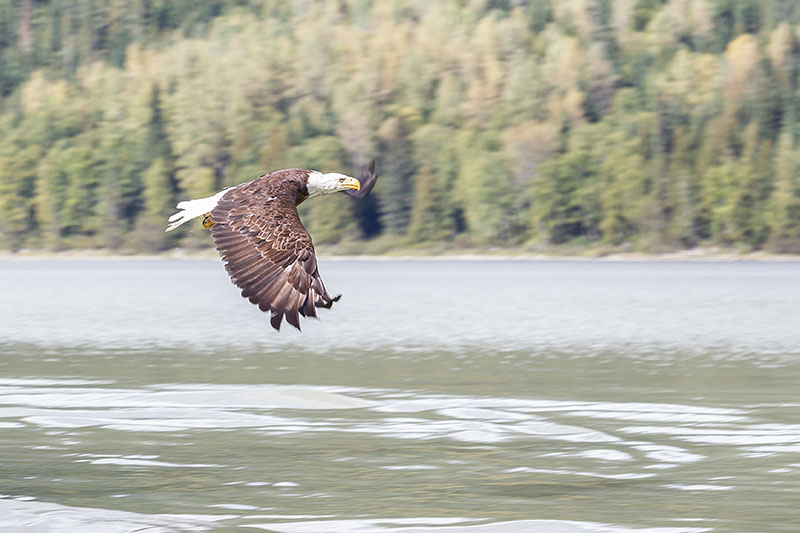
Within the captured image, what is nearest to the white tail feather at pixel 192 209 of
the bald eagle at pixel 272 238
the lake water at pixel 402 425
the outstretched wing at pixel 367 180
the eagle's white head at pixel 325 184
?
the bald eagle at pixel 272 238

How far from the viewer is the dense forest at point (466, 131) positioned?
5177 inches

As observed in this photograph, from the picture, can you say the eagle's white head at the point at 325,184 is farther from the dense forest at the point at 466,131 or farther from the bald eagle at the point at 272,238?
the dense forest at the point at 466,131

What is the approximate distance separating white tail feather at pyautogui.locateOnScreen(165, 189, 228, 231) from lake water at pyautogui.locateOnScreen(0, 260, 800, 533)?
4.12 meters

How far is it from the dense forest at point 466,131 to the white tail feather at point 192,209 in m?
107

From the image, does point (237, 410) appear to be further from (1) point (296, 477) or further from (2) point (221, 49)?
(2) point (221, 49)

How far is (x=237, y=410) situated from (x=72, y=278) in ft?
245

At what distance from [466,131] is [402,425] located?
131 metres

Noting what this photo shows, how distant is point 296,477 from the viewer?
1728 centimetres

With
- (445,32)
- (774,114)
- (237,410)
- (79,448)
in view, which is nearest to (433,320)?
(237,410)

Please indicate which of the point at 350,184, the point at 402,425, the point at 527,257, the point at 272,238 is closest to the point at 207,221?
the point at 272,238

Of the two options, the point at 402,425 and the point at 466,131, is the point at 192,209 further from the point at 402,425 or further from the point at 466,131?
the point at 466,131

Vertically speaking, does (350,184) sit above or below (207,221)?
above

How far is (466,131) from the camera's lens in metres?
152

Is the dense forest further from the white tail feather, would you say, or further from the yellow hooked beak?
the white tail feather
